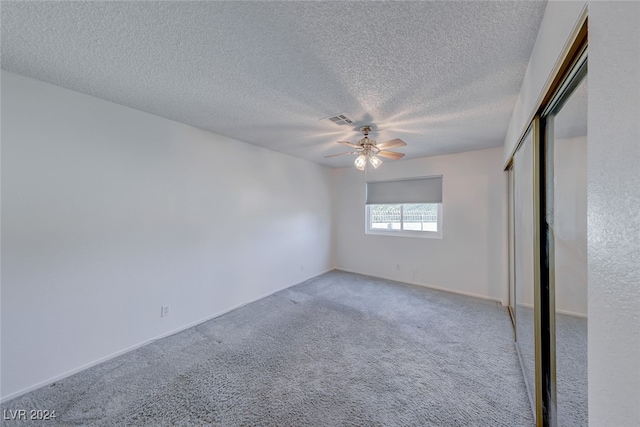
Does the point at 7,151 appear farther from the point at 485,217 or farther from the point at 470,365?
the point at 485,217

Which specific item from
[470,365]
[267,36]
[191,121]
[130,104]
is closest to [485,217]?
[470,365]

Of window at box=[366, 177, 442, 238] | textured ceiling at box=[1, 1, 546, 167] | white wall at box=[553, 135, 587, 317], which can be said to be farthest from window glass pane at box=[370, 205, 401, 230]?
white wall at box=[553, 135, 587, 317]

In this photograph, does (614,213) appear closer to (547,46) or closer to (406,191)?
(547,46)

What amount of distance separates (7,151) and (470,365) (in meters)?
4.13

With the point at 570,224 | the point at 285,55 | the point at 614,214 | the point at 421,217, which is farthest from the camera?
the point at 421,217

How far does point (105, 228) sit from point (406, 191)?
441cm

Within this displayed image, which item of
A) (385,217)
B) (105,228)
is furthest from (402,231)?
(105,228)

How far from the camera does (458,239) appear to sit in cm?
392

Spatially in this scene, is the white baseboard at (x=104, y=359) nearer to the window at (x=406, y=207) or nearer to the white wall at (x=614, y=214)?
the window at (x=406, y=207)

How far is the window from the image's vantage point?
13.9 ft

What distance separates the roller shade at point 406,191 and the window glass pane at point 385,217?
0.15 m

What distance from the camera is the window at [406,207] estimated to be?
4.25 metres

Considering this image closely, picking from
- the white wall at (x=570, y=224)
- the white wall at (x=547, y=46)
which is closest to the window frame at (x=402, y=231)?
the white wall at (x=547, y=46)

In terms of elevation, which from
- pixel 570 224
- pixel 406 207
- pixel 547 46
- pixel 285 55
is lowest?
pixel 570 224
